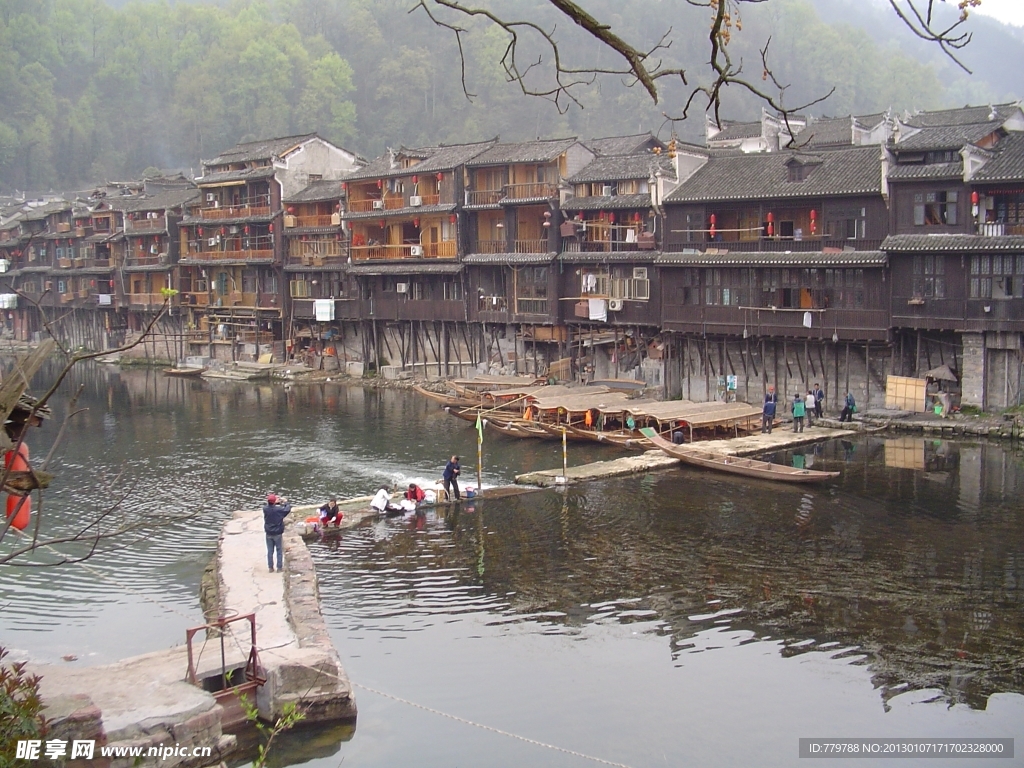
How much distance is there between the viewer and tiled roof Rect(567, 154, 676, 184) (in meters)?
46.9

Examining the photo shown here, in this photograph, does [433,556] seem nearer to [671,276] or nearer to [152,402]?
[671,276]

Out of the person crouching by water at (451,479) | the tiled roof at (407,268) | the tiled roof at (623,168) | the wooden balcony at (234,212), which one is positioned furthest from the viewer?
the wooden balcony at (234,212)

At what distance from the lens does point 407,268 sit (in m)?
57.9

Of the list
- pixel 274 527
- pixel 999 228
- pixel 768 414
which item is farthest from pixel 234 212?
pixel 274 527

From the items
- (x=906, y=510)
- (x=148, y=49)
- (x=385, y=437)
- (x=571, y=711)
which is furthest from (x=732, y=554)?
(x=148, y=49)

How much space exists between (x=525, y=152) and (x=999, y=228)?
23.8 metres

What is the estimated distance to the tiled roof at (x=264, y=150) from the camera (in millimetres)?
66875

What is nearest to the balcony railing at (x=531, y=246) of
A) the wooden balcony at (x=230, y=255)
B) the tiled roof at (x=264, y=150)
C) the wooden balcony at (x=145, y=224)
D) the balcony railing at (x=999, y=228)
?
the balcony railing at (x=999, y=228)

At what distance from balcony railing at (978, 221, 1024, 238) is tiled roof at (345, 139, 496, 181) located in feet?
87.4

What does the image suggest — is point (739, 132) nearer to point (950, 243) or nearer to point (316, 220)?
point (316, 220)

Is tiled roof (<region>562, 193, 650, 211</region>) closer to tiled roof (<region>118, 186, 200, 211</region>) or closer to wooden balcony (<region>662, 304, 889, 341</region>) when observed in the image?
wooden balcony (<region>662, 304, 889, 341</region>)

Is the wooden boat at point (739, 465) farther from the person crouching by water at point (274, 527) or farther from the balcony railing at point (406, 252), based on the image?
the balcony railing at point (406, 252)

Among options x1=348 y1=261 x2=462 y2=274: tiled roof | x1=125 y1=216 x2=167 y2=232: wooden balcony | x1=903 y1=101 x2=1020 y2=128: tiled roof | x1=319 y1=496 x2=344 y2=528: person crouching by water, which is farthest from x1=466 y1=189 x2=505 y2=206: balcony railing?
x1=125 y1=216 x2=167 y2=232: wooden balcony

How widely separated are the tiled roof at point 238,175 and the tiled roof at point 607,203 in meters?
24.5
